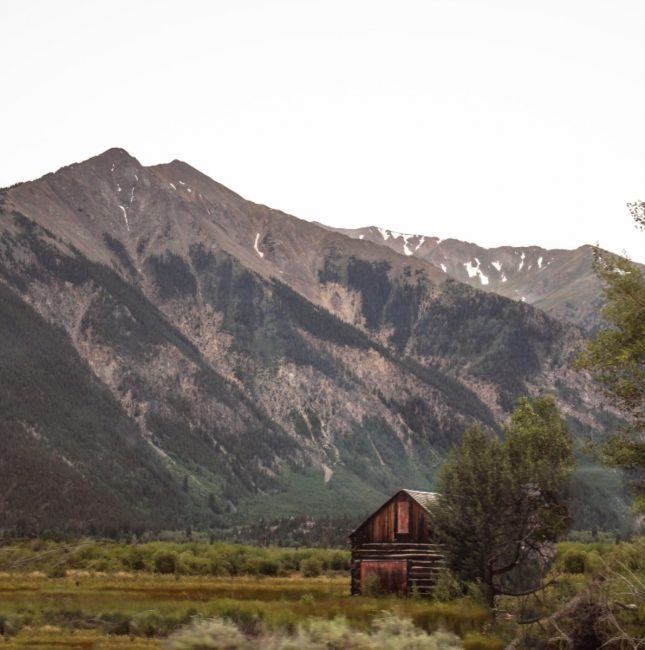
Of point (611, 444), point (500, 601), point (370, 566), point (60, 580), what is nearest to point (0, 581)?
point (60, 580)

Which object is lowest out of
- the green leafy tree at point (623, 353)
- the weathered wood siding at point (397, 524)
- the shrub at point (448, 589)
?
the shrub at point (448, 589)

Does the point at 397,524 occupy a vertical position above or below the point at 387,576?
above

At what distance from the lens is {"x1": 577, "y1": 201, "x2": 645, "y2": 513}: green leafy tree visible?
4269cm

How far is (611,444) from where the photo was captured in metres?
43.3

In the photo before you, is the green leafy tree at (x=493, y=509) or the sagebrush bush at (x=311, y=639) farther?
the green leafy tree at (x=493, y=509)

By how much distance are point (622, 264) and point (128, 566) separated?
6918 centimetres

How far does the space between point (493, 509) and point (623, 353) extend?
815 inches

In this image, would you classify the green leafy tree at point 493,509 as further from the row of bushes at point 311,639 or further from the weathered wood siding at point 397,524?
the row of bushes at point 311,639

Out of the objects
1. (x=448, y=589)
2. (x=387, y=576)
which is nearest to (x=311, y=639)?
(x=448, y=589)

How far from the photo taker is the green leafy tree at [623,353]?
4269 centimetres

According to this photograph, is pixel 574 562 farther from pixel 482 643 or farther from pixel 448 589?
pixel 482 643

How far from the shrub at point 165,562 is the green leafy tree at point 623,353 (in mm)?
62618

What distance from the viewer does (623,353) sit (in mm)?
41500

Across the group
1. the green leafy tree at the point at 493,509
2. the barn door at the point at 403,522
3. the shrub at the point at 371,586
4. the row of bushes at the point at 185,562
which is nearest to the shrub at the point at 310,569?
the row of bushes at the point at 185,562
